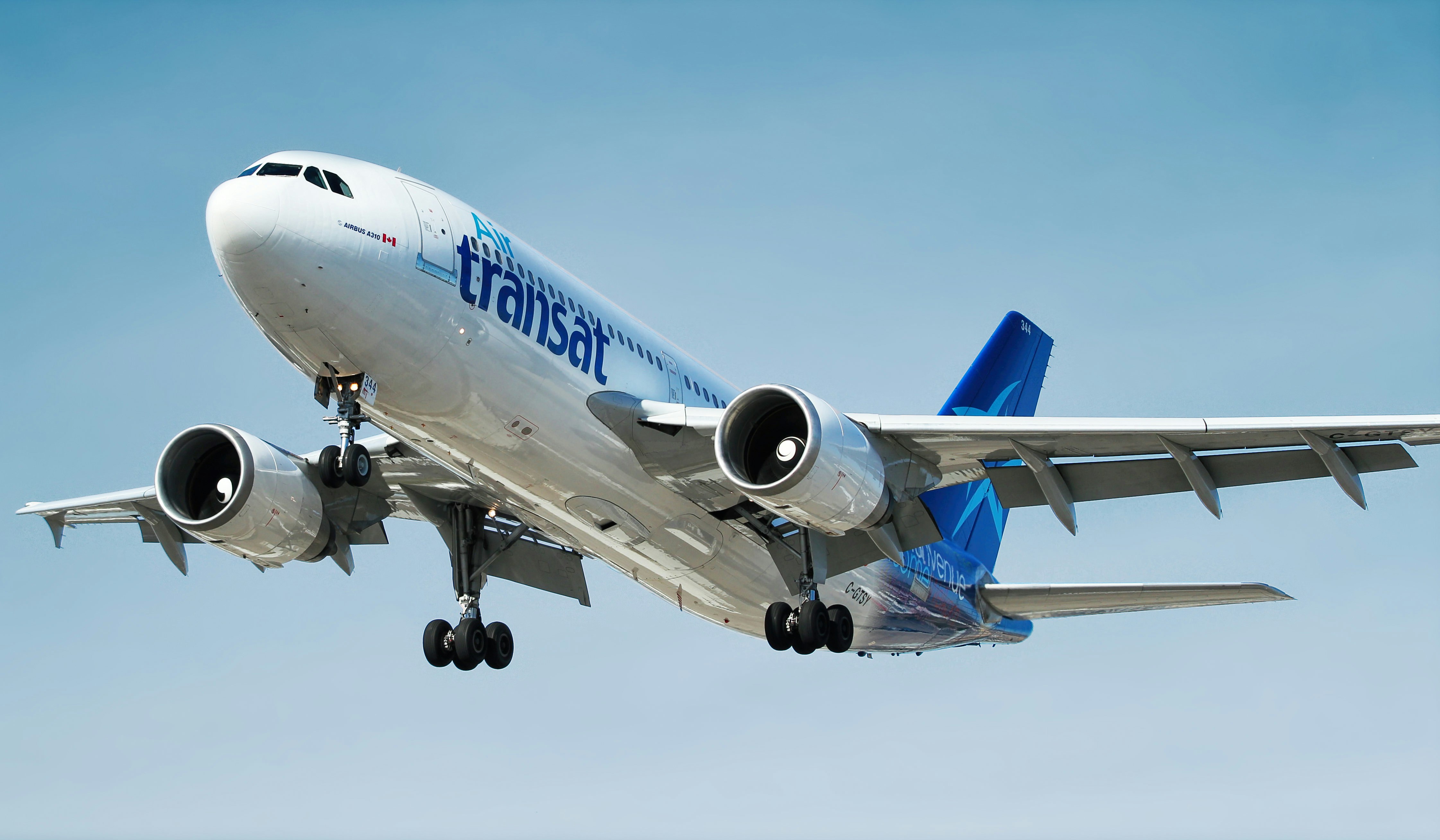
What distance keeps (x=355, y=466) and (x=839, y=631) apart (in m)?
7.63

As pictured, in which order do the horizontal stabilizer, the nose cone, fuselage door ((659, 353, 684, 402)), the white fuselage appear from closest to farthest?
the nose cone → the white fuselage → fuselage door ((659, 353, 684, 402)) → the horizontal stabilizer

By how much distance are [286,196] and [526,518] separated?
6.98 m

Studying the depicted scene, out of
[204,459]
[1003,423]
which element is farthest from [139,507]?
[1003,423]

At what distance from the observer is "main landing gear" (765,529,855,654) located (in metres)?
19.4

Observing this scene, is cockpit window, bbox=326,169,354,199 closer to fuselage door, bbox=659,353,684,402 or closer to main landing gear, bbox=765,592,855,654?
fuselage door, bbox=659,353,684,402

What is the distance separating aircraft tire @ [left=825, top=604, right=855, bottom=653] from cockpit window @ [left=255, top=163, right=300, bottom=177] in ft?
31.3

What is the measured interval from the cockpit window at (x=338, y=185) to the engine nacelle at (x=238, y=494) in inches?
234

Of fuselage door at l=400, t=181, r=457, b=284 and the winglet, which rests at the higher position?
fuselage door at l=400, t=181, r=457, b=284

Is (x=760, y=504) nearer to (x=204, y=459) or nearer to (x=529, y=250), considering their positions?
(x=529, y=250)

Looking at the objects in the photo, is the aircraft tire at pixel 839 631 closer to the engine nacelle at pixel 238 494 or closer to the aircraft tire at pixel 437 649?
the aircraft tire at pixel 437 649

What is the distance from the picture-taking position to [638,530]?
18.9 meters

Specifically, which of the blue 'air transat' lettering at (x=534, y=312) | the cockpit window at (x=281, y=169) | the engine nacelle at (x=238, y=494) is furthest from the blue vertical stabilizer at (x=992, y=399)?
the cockpit window at (x=281, y=169)

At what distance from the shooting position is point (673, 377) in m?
19.2

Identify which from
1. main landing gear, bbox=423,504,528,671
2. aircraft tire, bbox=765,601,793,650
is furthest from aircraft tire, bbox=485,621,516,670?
aircraft tire, bbox=765,601,793,650
